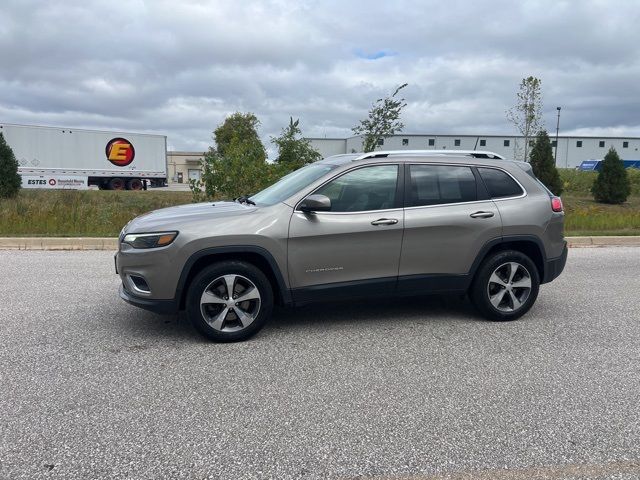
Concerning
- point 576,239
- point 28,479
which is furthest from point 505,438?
Answer: point 576,239

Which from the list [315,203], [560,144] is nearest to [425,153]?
[315,203]

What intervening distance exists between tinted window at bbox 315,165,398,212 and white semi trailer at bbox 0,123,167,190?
3100 centimetres

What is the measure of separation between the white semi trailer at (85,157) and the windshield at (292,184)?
30091 mm

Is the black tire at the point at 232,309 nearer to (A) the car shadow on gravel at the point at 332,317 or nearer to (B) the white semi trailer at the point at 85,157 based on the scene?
(A) the car shadow on gravel at the point at 332,317

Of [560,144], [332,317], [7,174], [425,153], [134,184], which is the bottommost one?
[332,317]

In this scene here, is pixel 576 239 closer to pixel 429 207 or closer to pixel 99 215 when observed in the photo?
pixel 429 207

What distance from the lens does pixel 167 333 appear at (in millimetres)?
4922

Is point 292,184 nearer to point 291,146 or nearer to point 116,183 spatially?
→ point 291,146

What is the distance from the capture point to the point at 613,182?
22.5 m

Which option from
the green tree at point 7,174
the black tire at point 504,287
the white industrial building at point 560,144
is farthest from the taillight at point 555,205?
the white industrial building at point 560,144

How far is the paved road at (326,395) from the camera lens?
282cm

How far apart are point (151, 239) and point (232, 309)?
946 mm

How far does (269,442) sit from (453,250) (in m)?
2.87

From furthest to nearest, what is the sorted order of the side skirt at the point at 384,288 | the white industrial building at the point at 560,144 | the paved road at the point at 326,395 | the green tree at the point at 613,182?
the white industrial building at the point at 560,144 < the green tree at the point at 613,182 < the side skirt at the point at 384,288 < the paved road at the point at 326,395
